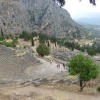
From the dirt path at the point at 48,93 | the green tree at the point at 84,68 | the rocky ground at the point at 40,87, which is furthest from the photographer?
the green tree at the point at 84,68

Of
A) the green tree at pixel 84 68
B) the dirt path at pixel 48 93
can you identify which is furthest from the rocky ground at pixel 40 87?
the green tree at pixel 84 68

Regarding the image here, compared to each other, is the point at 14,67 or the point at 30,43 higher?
the point at 14,67

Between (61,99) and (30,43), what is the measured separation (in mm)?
96078

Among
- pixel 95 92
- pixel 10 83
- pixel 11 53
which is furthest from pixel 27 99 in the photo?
pixel 11 53

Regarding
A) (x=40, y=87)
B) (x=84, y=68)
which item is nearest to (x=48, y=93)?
(x=40, y=87)

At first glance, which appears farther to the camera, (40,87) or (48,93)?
(40,87)

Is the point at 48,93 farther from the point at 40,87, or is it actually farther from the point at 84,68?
the point at 84,68

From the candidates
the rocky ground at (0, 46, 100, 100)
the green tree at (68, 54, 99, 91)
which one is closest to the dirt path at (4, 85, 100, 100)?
the rocky ground at (0, 46, 100, 100)

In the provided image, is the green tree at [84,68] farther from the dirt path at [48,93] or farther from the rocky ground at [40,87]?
the dirt path at [48,93]

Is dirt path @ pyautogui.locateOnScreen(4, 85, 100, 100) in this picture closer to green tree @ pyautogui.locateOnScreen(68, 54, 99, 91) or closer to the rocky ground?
the rocky ground

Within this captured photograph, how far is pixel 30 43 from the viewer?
4719 inches

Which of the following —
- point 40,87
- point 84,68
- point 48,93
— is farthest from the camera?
point 40,87

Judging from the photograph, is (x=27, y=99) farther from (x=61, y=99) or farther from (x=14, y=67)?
(x=14, y=67)

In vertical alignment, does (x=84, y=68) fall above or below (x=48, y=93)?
above
